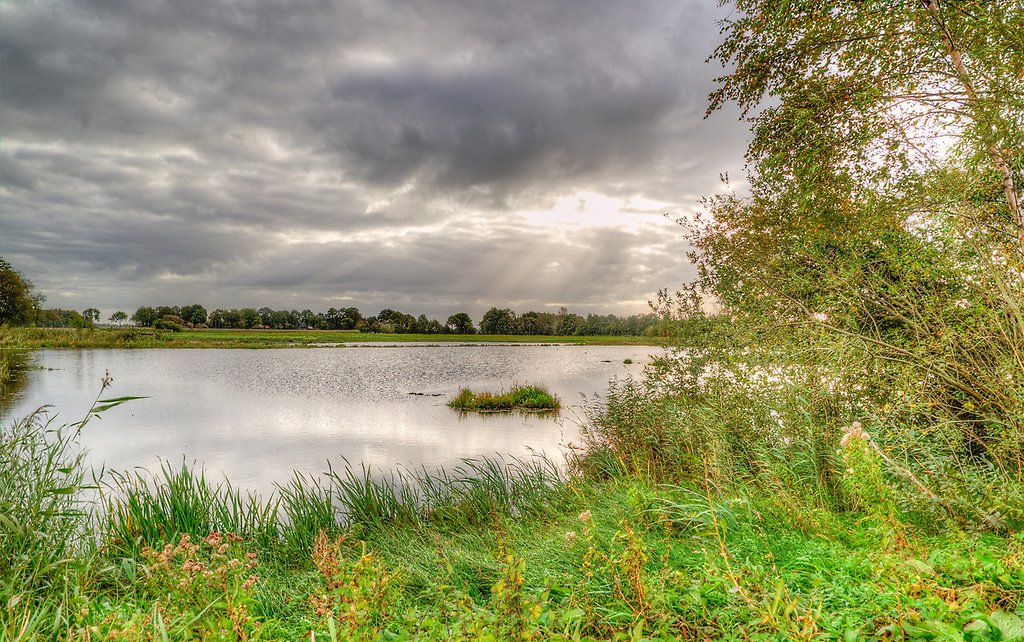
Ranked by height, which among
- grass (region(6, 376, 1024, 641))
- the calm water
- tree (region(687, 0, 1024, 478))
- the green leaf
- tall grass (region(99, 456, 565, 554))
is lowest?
the calm water

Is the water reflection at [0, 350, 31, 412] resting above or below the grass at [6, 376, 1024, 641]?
below

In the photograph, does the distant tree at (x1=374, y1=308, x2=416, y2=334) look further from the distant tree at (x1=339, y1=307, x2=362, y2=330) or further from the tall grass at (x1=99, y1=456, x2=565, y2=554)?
the tall grass at (x1=99, y1=456, x2=565, y2=554)

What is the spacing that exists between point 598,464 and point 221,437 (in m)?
12.2

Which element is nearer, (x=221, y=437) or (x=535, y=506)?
(x=535, y=506)

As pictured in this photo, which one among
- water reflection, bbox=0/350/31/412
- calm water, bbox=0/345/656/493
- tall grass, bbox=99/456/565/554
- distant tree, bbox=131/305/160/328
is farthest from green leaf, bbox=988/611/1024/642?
distant tree, bbox=131/305/160/328

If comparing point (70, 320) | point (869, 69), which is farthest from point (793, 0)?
point (70, 320)

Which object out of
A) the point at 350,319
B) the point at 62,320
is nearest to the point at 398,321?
the point at 350,319

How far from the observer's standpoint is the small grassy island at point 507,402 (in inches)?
749

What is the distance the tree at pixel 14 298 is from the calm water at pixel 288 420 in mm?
18835

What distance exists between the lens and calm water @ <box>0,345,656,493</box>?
471 inches

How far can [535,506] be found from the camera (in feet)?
22.2

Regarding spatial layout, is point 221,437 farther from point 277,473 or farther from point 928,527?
point 928,527

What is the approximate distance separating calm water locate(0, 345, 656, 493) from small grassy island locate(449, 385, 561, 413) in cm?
72

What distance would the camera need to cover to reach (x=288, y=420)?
17000mm
